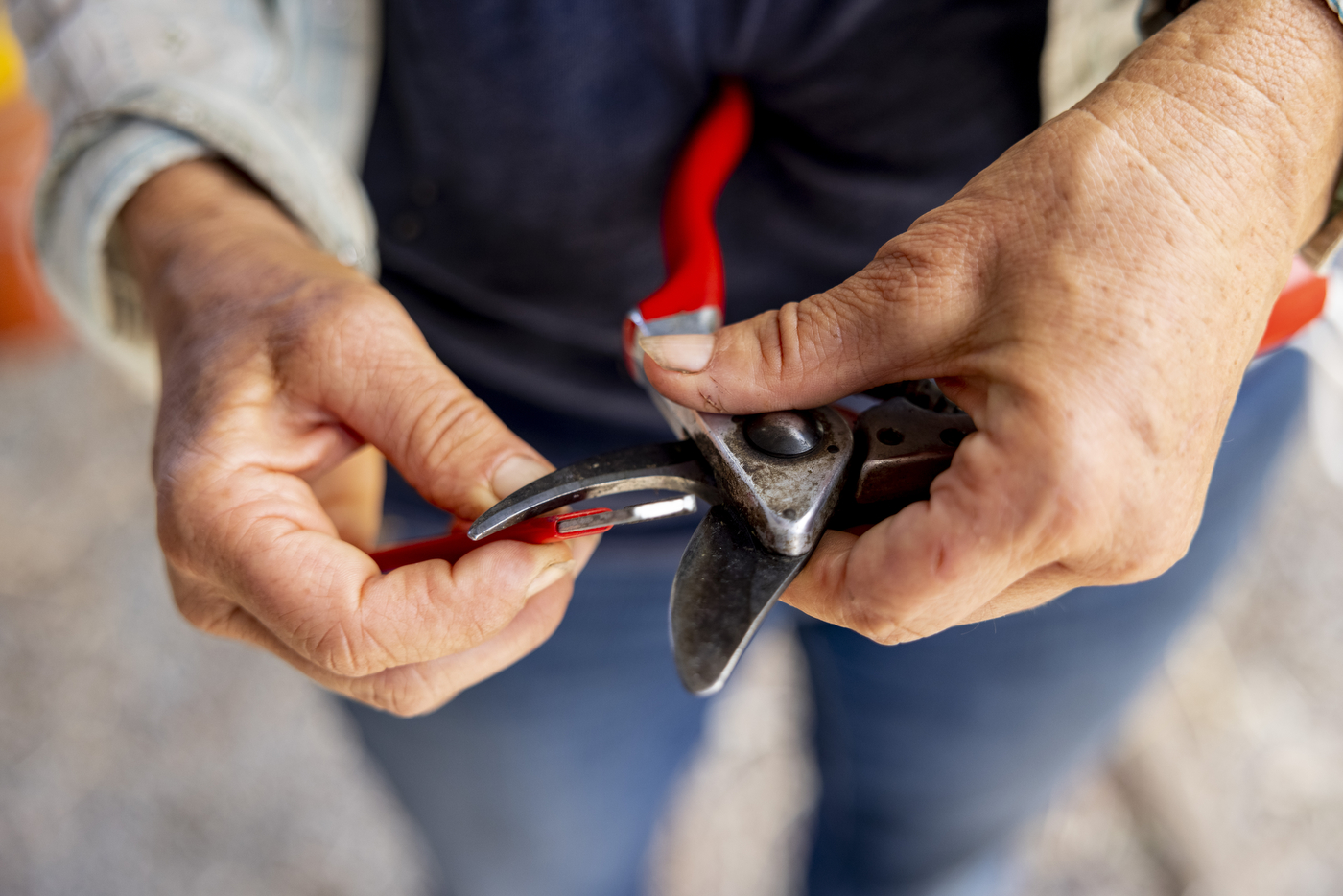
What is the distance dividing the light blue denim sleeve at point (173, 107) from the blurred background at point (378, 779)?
45.5 inches

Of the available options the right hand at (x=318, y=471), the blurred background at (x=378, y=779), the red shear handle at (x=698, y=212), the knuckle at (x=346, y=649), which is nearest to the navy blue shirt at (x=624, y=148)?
the red shear handle at (x=698, y=212)

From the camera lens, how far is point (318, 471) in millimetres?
841

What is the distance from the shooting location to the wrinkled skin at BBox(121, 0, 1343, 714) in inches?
23.1

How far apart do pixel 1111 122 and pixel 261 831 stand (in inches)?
76.7

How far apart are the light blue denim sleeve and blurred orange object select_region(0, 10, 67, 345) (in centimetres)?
203

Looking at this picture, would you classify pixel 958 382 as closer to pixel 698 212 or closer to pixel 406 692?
pixel 698 212

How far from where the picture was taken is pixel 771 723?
2131mm

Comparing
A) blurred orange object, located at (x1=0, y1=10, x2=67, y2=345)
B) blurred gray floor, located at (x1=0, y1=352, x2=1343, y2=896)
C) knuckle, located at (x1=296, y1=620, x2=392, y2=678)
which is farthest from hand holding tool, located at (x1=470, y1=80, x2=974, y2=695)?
blurred orange object, located at (x1=0, y1=10, x2=67, y2=345)

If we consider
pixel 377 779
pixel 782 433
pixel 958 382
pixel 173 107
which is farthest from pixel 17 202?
pixel 958 382

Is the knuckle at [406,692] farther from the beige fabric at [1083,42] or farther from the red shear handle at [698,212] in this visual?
the beige fabric at [1083,42]

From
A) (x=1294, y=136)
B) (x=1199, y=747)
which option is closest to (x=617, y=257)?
(x=1294, y=136)

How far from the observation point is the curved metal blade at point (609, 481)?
0.69m

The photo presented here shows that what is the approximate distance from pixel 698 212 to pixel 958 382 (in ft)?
1.32

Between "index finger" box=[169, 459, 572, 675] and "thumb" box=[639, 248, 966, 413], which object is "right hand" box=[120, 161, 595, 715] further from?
"thumb" box=[639, 248, 966, 413]
